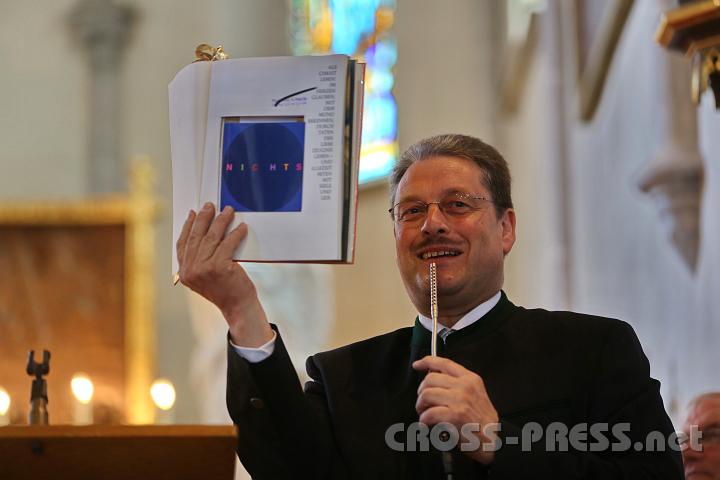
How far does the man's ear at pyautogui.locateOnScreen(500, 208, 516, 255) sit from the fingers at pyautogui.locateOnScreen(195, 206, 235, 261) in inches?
27.3

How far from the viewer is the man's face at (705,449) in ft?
11.6

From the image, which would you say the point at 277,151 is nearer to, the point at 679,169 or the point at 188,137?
the point at 188,137

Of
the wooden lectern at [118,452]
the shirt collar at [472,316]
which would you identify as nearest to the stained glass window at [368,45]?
the shirt collar at [472,316]

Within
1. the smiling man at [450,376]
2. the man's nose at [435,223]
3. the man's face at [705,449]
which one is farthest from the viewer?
the man's face at [705,449]

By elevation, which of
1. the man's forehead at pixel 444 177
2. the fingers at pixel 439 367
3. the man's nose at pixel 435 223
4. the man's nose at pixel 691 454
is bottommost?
the man's nose at pixel 691 454

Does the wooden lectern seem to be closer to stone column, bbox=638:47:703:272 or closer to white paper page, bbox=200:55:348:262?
white paper page, bbox=200:55:348:262

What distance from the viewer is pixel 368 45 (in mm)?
Result: 12891

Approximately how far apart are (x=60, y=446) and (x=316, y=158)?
2.64 ft

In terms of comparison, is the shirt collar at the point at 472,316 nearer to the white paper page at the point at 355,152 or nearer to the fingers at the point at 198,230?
the white paper page at the point at 355,152

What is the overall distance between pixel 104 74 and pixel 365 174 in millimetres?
3265

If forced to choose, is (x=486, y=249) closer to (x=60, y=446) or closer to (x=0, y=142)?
(x=60, y=446)

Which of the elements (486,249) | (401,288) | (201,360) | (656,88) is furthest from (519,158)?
(486,249)

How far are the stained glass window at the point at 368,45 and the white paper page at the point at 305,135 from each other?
30.4 feet

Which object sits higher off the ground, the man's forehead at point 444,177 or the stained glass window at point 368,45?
the stained glass window at point 368,45
